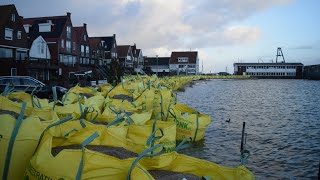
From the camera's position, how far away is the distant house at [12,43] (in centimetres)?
3259

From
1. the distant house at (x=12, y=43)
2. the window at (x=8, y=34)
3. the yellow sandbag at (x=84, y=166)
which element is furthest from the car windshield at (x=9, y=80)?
the window at (x=8, y=34)

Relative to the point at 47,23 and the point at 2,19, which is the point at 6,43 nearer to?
the point at 2,19

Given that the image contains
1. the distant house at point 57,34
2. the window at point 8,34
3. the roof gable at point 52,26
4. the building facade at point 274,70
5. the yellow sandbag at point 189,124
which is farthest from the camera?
the building facade at point 274,70

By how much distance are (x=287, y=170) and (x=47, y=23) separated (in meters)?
48.9

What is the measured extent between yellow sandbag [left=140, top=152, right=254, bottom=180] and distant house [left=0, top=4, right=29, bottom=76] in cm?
3280

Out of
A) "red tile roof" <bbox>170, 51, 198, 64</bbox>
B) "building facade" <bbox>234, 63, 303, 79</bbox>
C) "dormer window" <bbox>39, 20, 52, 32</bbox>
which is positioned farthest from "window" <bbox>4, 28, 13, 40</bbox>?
"building facade" <bbox>234, 63, 303, 79</bbox>

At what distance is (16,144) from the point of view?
3.34m

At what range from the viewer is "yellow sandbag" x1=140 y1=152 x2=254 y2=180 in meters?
3.55

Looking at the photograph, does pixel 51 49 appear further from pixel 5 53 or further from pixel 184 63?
pixel 184 63

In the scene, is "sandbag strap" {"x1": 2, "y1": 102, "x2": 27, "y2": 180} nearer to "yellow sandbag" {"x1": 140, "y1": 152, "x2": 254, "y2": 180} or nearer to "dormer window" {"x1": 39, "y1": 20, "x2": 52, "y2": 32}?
"yellow sandbag" {"x1": 140, "y1": 152, "x2": 254, "y2": 180}

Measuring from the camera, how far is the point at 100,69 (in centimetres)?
5959

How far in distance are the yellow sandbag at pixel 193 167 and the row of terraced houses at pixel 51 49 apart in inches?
1016

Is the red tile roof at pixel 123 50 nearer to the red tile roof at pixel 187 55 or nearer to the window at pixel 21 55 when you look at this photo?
the red tile roof at pixel 187 55

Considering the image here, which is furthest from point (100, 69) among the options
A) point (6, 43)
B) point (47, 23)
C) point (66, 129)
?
point (66, 129)
